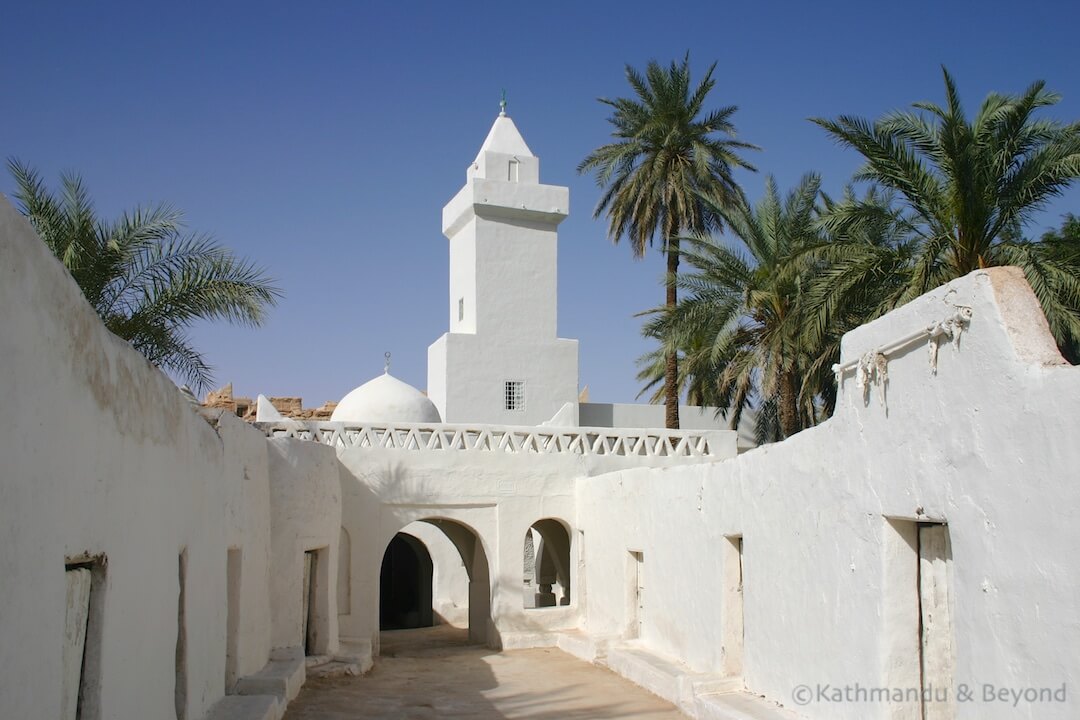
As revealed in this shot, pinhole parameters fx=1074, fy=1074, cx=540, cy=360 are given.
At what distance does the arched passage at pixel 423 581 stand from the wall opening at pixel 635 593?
3.90 meters

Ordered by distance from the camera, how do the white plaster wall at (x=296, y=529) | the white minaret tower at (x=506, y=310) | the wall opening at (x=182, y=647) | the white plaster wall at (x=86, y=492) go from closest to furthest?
the white plaster wall at (x=86, y=492) < the wall opening at (x=182, y=647) < the white plaster wall at (x=296, y=529) < the white minaret tower at (x=506, y=310)

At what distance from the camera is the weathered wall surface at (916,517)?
21.2 feet

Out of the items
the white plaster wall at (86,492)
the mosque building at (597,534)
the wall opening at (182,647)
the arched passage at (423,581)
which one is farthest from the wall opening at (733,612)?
the arched passage at (423,581)

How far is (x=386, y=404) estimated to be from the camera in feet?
70.9

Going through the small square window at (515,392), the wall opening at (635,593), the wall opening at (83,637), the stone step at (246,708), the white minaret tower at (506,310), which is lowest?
the stone step at (246,708)

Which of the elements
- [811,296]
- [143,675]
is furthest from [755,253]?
[143,675]

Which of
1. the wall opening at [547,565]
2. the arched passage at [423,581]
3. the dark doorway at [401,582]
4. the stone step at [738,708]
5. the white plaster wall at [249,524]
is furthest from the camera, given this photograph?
the dark doorway at [401,582]

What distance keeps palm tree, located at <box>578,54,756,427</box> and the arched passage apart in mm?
5768

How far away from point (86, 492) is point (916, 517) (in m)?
5.71

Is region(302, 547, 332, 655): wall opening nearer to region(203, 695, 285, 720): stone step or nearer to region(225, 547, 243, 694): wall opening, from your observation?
region(225, 547, 243, 694): wall opening

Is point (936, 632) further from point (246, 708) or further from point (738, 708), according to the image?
point (246, 708)

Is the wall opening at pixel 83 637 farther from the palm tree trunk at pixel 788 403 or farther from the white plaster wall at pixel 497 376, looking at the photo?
the white plaster wall at pixel 497 376

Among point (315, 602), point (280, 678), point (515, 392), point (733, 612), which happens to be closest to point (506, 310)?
point (515, 392)

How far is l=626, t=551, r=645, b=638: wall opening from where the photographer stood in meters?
15.9
